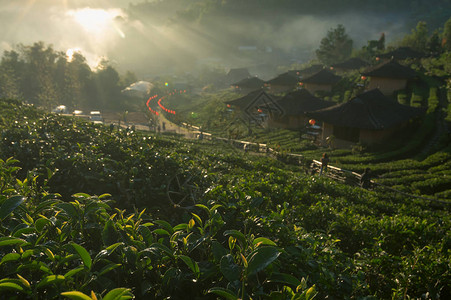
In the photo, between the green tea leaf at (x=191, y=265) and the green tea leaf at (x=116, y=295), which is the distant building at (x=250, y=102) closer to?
the green tea leaf at (x=191, y=265)

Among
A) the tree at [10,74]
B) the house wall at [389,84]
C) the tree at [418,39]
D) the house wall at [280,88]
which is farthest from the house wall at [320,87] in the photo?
the tree at [10,74]

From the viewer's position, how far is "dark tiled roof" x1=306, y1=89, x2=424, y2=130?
2273 centimetres

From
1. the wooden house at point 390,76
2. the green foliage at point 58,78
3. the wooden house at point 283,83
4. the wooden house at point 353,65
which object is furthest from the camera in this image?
the wooden house at point 353,65

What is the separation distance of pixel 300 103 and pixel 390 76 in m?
10.5

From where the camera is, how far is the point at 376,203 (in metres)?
9.67

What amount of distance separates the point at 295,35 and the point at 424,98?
162 metres

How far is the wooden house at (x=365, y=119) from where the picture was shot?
22891 mm

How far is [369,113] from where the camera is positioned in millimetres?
23156

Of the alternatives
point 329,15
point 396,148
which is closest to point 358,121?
point 396,148

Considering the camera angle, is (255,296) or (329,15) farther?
(329,15)

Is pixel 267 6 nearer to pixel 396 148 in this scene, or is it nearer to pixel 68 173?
pixel 396 148

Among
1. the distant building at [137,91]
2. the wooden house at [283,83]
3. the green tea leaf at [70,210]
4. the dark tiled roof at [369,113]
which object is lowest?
the green tea leaf at [70,210]

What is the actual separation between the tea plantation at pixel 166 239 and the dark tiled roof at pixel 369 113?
58.3 ft

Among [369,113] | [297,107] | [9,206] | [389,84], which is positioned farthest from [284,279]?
[389,84]
